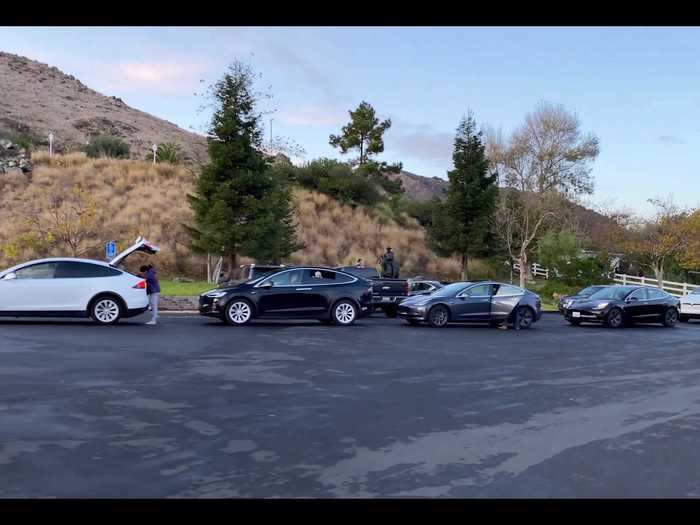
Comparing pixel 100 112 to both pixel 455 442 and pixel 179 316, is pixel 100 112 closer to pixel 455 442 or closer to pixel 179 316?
pixel 179 316

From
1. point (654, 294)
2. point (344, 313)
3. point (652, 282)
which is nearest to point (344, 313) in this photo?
point (344, 313)

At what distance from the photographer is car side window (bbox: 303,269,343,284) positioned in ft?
64.8

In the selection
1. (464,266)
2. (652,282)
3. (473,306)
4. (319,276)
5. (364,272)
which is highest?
(464,266)

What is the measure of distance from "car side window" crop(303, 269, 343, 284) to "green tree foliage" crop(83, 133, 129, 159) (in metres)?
43.6

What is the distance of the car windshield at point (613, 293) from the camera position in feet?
77.8

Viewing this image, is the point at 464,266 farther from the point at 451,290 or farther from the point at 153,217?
the point at 451,290

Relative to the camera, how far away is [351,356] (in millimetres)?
13852

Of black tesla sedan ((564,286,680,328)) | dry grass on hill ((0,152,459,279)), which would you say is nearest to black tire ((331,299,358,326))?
black tesla sedan ((564,286,680,328))

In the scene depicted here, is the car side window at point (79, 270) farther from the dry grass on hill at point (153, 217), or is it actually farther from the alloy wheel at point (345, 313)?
the dry grass on hill at point (153, 217)

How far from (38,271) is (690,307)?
75.0 feet

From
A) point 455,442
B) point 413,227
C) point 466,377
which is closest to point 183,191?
point 413,227

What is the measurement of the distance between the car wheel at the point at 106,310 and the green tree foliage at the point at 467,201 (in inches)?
1023

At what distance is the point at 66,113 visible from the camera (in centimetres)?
7862

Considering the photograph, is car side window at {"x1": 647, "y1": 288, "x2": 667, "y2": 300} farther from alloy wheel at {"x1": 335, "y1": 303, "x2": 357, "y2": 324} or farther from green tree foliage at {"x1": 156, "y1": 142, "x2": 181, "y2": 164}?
green tree foliage at {"x1": 156, "y1": 142, "x2": 181, "y2": 164}
